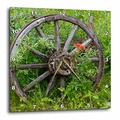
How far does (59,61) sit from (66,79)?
142mm

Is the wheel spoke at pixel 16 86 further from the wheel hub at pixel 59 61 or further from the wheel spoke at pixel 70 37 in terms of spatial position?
the wheel spoke at pixel 70 37

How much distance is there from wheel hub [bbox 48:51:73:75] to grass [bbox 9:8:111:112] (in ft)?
0.18

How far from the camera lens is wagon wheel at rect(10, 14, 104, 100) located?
3271 mm

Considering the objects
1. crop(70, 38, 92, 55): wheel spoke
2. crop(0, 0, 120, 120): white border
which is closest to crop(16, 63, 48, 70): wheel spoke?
crop(0, 0, 120, 120): white border

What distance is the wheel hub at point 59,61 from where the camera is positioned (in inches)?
132

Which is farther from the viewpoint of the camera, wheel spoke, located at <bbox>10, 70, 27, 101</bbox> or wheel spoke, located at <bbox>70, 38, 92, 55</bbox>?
wheel spoke, located at <bbox>70, 38, 92, 55</bbox>

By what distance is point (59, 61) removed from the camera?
3.38 metres

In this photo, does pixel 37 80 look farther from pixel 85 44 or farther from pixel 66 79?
pixel 85 44

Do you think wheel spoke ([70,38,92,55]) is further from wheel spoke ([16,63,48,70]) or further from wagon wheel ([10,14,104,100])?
wheel spoke ([16,63,48,70])
